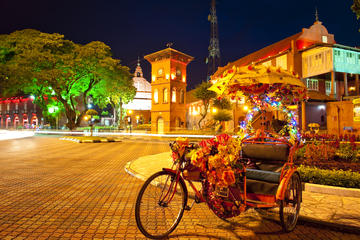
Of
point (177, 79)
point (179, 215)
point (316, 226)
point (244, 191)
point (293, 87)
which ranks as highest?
point (177, 79)

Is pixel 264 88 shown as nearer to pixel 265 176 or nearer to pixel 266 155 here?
pixel 266 155

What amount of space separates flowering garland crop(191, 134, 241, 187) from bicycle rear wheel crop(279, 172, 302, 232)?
1.14 metres

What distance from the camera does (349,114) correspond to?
2417 centimetres

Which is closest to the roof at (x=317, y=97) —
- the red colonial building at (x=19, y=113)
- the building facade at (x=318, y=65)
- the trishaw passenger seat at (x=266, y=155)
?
the building facade at (x=318, y=65)

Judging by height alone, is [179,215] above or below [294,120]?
below

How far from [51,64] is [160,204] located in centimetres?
3131

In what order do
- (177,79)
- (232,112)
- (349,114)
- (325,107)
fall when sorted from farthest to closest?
(177,79) → (232,112) → (325,107) → (349,114)

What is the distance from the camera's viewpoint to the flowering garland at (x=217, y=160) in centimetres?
352

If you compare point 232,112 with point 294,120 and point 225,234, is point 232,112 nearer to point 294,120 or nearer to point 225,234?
point 294,120

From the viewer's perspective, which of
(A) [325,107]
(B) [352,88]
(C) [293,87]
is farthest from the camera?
(B) [352,88]

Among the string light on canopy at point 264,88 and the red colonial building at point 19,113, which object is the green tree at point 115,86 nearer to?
the string light on canopy at point 264,88

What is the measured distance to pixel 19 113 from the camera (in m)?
73.6

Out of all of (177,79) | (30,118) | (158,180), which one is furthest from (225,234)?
(30,118)

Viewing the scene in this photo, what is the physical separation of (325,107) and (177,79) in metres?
23.2
